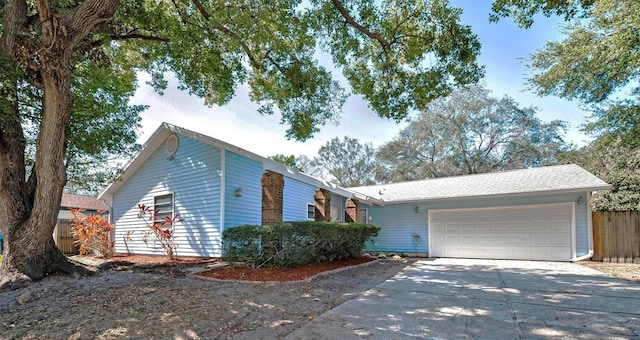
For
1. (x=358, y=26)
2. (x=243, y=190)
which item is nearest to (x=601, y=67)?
(x=358, y=26)

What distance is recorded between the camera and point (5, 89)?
18.1 ft

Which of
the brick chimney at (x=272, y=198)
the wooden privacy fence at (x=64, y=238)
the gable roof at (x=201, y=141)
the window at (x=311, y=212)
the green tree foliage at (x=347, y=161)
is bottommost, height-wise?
the wooden privacy fence at (x=64, y=238)

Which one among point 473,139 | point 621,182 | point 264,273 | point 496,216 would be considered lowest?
point 264,273

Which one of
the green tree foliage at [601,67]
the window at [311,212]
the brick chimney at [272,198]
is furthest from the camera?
the window at [311,212]

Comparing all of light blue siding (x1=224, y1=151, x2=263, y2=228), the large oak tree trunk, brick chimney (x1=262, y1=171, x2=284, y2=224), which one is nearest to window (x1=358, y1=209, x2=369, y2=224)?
light blue siding (x1=224, y1=151, x2=263, y2=228)

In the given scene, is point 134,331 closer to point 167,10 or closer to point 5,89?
point 5,89

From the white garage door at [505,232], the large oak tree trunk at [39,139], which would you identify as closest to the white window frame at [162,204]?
the large oak tree trunk at [39,139]

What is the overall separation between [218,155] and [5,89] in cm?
466

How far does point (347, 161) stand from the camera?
33.9 meters

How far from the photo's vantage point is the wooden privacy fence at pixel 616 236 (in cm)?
1023

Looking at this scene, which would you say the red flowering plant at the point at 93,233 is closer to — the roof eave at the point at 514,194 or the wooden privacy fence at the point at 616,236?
the roof eave at the point at 514,194

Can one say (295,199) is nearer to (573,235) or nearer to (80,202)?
(573,235)

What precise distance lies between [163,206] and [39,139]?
5349 mm

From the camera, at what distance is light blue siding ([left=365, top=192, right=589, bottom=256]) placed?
10.7 m
